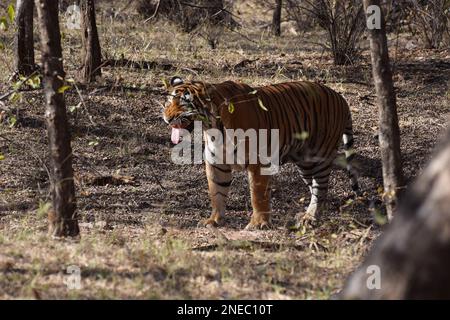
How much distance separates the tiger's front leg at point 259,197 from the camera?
7047 millimetres

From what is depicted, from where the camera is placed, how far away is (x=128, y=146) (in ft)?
30.5

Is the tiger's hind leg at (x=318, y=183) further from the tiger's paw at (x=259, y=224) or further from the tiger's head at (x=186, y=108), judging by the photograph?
the tiger's head at (x=186, y=108)

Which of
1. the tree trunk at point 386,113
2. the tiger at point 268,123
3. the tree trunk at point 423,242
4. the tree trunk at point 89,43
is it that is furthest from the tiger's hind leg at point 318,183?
the tree trunk at point 423,242

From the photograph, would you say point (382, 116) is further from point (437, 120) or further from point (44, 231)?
point (437, 120)

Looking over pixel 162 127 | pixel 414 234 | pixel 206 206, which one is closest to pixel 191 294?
pixel 414 234

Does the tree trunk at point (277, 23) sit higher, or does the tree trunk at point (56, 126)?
the tree trunk at point (277, 23)

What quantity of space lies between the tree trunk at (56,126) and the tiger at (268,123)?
1.18 metres

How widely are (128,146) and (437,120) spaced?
→ 3.79 metres

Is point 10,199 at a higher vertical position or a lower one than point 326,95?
lower

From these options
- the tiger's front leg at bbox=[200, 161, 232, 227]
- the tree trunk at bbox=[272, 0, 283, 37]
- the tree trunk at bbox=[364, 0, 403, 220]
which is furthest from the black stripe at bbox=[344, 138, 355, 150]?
the tree trunk at bbox=[272, 0, 283, 37]

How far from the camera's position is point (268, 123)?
7340 mm

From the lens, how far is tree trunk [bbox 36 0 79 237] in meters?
5.54

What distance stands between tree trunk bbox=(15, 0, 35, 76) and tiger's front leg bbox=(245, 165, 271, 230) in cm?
Result: 407

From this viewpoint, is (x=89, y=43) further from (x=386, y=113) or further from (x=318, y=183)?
(x=386, y=113)
